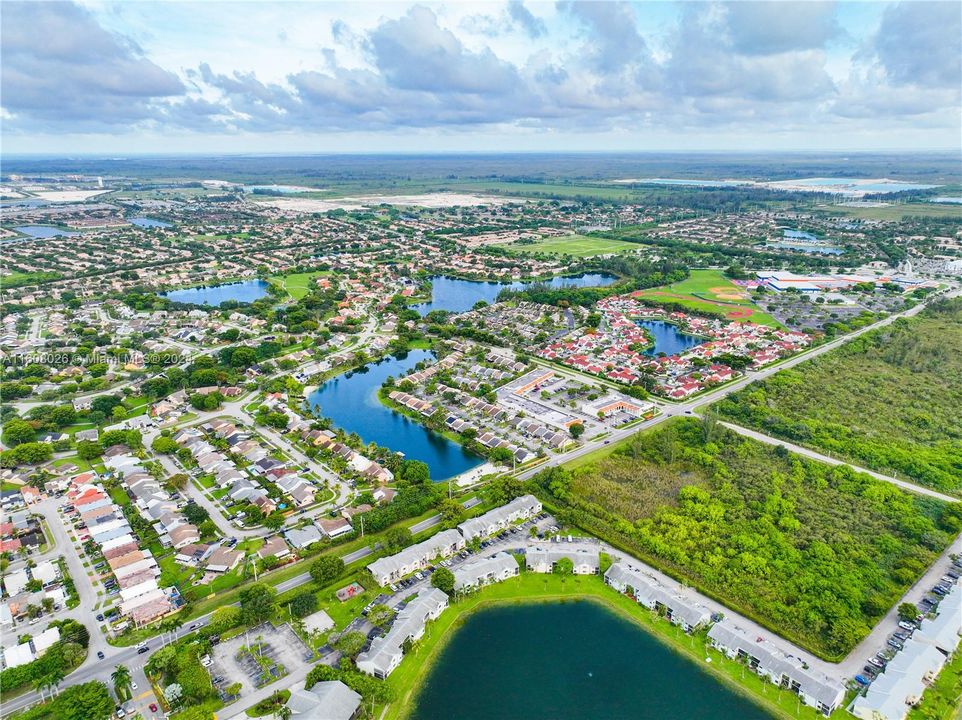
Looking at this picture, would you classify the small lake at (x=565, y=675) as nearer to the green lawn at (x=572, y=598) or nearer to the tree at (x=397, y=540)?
the green lawn at (x=572, y=598)

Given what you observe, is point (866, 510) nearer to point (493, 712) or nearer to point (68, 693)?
point (493, 712)

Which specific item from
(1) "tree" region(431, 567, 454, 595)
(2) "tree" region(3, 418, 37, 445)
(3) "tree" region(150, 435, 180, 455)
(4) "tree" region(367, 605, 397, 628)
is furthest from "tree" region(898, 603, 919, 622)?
(2) "tree" region(3, 418, 37, 445)

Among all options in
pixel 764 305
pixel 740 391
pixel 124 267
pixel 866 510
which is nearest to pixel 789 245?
pixel 764 305

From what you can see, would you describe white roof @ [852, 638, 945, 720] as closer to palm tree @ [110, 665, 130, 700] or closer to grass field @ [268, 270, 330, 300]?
palm tree @ [110, 665, 130, 700]

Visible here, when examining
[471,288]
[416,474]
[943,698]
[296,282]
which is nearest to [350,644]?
[416,474]

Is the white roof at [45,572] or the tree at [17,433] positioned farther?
the tree at [17,433]

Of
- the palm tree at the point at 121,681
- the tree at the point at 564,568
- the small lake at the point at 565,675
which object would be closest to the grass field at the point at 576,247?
the tree at the point at 564,568
